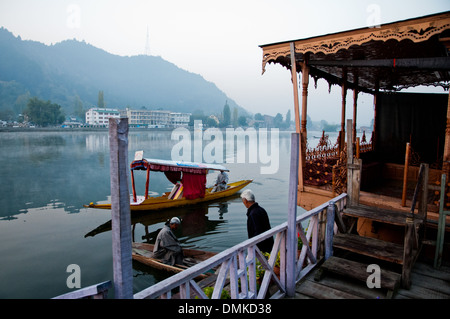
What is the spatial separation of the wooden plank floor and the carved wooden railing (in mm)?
218

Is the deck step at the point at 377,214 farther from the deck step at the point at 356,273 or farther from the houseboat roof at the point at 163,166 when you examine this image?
the houseboat roof at the point at 163,166

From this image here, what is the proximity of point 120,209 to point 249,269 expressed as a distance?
6.73ft

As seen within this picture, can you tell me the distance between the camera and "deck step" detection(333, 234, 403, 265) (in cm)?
420

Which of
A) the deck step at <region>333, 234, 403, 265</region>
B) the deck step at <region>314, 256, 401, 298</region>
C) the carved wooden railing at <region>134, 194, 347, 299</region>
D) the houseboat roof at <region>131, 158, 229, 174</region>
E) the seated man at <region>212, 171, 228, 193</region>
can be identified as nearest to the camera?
the carved wooden railing at <region>134, 194, 347, 299</region>

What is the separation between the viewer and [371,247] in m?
4.49

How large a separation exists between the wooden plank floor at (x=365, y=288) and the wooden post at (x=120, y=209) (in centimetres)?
259

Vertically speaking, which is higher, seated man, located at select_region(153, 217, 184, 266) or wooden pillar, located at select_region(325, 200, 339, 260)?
wooden pillar, located at select_region(325, 200, 339, 260)

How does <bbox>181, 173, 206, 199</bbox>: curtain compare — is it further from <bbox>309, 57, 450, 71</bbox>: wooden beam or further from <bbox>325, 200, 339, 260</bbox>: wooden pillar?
<bbox>325, 200, 339, 260</bbox>: wooden pillar

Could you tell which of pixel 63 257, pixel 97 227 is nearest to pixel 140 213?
pixel 97 227

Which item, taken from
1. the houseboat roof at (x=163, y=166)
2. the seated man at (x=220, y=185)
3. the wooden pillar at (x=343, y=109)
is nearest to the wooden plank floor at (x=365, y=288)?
the wooden pillar at (x=343, y=109)

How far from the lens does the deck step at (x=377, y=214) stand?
15.9 ft

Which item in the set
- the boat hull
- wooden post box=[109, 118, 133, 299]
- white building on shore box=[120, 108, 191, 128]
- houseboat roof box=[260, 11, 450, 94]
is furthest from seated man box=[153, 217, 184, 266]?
white building on shore box=[120, 108, 191, 128]

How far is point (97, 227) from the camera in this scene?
46.1 feet

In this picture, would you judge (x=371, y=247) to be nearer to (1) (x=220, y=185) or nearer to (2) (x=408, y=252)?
(2) (x=408, y=252)
